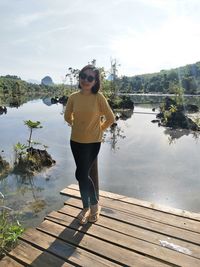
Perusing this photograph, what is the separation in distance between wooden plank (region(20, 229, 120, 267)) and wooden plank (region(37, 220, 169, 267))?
0.06 meters

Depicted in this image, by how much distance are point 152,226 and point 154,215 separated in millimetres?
306

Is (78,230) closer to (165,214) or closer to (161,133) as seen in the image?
(165,214)

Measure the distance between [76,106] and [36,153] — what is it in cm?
572

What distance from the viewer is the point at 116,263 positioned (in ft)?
9.32

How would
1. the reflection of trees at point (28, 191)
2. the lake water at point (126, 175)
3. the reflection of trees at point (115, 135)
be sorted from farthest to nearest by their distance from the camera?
the reflection of trees at point (115, 135) < the lake water at point (126, 175) < the reflection of trees at point (28, 191)

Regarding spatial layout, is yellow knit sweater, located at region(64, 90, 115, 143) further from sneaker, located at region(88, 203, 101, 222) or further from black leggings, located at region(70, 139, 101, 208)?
sneaker, located at region(88, 203, 101, 222)

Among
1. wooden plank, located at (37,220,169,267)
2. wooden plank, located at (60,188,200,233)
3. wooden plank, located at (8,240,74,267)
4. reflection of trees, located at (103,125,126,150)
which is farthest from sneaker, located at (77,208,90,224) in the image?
reflection of trees, located at (103,125,126,150)

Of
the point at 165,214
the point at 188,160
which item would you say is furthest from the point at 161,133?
the point at 165,214

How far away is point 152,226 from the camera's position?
354 centimetres

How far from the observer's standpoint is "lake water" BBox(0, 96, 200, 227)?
20.3ft

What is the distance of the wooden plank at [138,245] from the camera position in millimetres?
2889

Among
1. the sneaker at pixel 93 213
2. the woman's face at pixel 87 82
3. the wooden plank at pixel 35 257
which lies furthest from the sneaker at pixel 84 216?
the woman's face at pixel 87 82

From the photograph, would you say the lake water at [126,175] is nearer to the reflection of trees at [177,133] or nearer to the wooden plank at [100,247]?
the reflection of trees at [177,133]

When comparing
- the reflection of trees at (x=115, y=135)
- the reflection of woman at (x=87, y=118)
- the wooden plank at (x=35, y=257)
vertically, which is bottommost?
the reflection of trees at (x=115, y=135)
